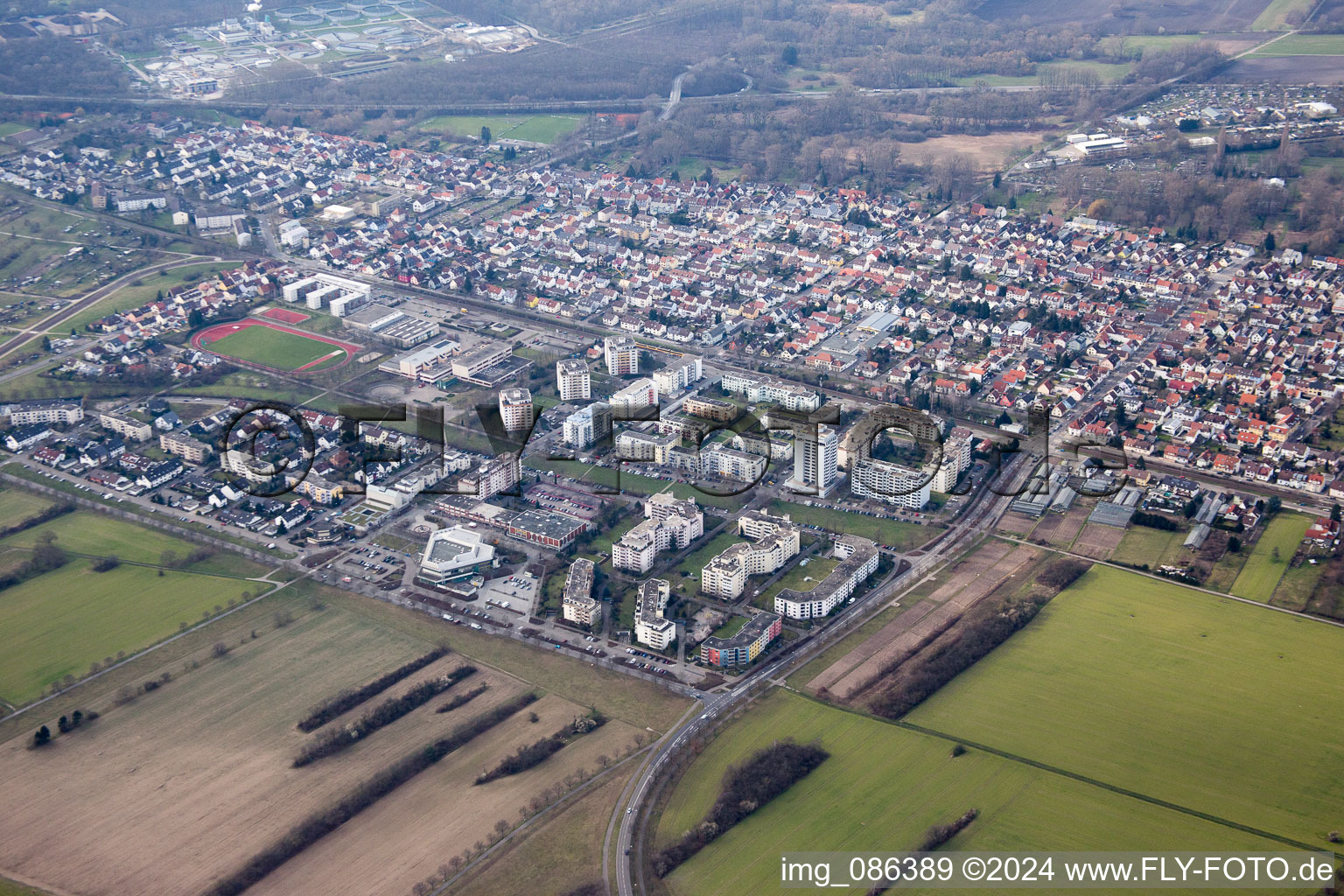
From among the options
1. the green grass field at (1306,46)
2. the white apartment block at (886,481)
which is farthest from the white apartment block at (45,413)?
the green grass field at (1306,46)

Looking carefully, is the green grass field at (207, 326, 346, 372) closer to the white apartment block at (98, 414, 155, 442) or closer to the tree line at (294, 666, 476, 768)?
the white apartment block at (98, 414, 155, 442)

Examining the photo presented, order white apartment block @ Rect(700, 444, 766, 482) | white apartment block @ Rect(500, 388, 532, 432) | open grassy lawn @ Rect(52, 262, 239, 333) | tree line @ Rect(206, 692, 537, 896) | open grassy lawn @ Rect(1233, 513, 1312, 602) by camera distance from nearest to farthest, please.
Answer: tree line @ Rect(206, 692, 537, 896) → open grassy lawn @ Rect(1233, 513, 1312, 602) → white apartment block @ Rect(700, 444, 766, 482) → white apartment block @ Rect(500, 388, 532, 432) → open grassy lawn @ Rect(52, 262, 239, 333)

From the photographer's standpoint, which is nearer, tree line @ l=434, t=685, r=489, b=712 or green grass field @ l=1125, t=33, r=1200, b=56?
tree line @ l=434, t=685, r=489, b=712

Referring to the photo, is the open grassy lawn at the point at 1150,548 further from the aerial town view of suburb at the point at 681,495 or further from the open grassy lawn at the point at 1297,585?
the open grassy lawn at the point at 1297,585

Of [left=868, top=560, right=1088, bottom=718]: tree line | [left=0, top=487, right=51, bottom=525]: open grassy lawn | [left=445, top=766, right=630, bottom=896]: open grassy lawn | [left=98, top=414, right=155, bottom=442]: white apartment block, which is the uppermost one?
[left=98, top=414, right=155, bottom=442]: white apartment block

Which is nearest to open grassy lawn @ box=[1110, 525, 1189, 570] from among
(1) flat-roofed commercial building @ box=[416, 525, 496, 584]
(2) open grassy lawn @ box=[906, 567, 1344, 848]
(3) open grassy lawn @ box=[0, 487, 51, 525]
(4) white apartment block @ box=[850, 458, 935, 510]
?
(2) open grassy lawn @ box=[906, 567, 1344, 848]

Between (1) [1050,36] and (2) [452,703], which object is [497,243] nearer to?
(2) [452,703]

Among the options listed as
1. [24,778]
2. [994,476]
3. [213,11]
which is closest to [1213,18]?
[994,476]
